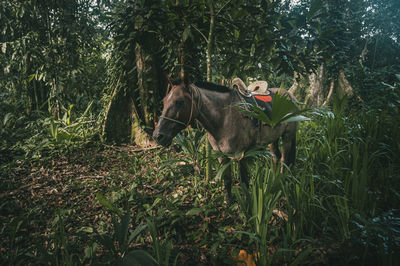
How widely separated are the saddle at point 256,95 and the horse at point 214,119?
85 mm

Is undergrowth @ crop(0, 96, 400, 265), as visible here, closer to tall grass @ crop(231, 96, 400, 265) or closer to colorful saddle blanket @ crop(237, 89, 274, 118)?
tall grass @ crop(231, 96, 400, 265)

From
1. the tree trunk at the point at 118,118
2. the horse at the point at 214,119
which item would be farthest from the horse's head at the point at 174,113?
the tree trunk at the point at 118,118

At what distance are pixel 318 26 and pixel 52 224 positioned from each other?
3958 mm

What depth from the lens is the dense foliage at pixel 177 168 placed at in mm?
1654

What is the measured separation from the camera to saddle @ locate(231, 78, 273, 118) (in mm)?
2464

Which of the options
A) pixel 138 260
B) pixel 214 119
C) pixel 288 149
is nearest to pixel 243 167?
pixel 214 119

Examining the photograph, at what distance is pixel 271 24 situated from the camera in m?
2.68

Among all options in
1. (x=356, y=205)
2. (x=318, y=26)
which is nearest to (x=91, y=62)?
(x=318, y=26)

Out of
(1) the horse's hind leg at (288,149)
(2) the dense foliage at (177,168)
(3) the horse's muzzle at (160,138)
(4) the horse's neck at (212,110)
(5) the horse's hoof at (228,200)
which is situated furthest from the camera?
(1) the horse's hind leg at (288,149)

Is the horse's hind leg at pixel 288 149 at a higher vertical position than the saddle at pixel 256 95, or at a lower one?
lower

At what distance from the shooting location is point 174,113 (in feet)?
6.73

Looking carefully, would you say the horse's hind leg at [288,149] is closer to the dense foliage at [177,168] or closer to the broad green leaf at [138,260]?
the dense foliage at [177,168]

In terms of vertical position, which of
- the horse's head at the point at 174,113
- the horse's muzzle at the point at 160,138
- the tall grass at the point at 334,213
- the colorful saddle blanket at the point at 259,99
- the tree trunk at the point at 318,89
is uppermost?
the tree trunk at the point at 318,89

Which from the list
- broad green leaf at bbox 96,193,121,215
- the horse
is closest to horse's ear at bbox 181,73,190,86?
the horse
